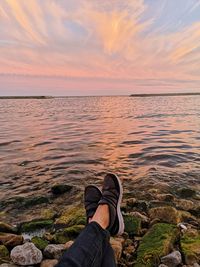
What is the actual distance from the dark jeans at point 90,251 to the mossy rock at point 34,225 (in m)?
1.75

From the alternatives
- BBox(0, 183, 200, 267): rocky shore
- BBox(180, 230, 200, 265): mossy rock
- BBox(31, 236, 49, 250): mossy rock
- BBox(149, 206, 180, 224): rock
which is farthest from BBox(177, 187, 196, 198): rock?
BBox(31, 236, 49, 250): mossy rock

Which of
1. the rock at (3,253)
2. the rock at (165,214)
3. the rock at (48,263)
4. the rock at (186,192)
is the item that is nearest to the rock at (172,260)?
the rock at (165,214)

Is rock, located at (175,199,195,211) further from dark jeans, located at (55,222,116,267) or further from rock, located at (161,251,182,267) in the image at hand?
dark jeans, located at (55,222,116,267)

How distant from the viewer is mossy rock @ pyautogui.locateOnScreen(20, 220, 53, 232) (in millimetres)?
4512

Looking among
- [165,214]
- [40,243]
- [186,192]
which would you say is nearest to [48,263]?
[40,243]

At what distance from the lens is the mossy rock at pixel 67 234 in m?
4.02

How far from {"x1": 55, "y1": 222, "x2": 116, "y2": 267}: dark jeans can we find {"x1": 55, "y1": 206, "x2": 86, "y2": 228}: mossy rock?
155 cm

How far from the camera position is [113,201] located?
4227mm

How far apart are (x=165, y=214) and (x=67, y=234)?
5.28ft

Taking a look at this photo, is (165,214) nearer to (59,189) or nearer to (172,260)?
(172,260)

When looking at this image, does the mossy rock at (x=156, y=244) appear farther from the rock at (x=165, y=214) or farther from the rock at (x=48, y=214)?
the rock at (x=48, y=214)

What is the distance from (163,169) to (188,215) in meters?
2.86

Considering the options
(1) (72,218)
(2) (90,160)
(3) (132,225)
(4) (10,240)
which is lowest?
(2) (90,160)

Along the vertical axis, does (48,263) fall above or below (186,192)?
above
